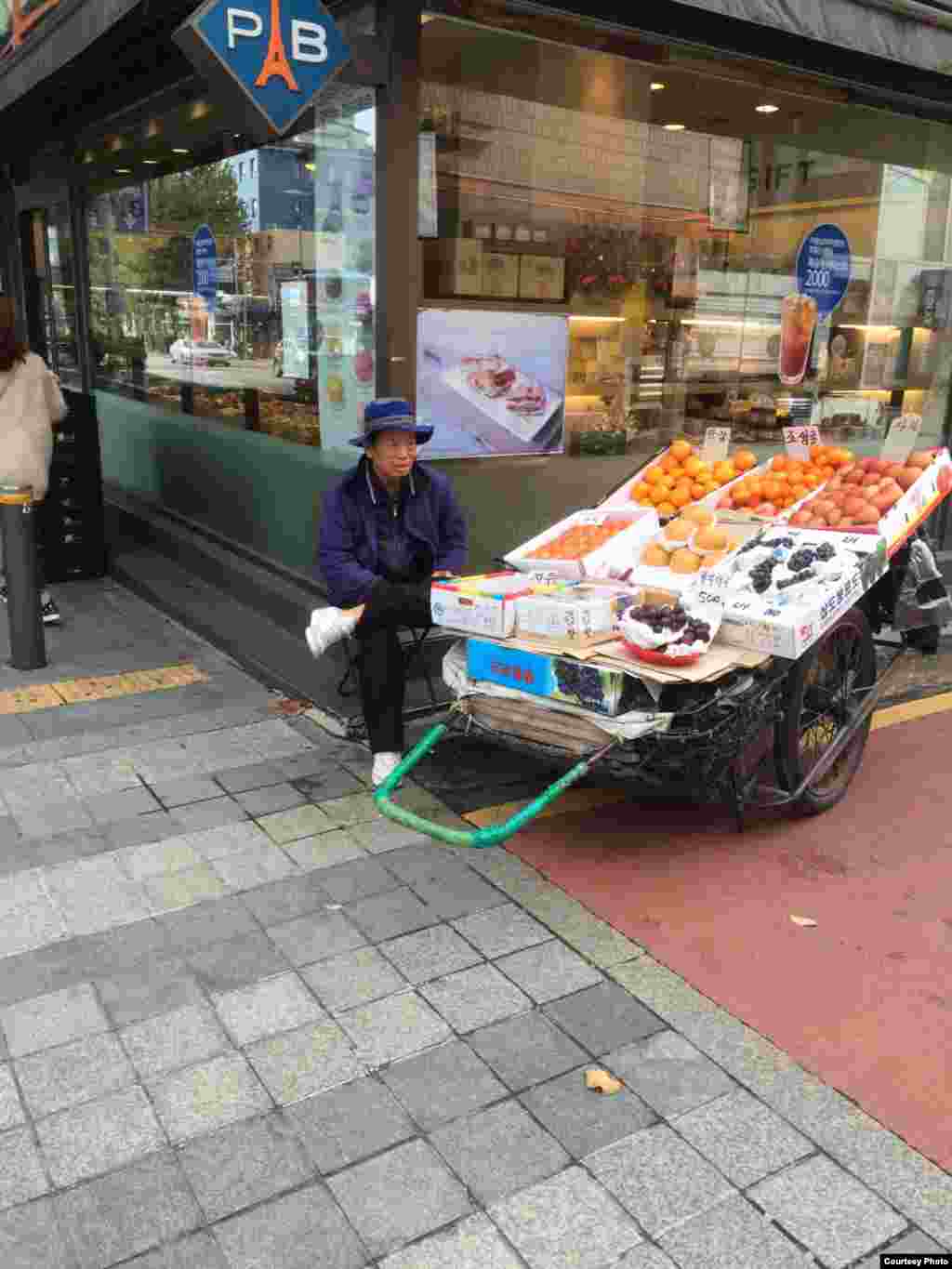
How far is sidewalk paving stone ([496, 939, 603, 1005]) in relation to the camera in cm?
315

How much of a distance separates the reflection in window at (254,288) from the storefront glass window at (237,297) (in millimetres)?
13

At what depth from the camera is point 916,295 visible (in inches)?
313

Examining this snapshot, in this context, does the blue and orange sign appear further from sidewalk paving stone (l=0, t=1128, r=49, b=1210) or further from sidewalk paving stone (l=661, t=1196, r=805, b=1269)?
sidewalk paving stone (l=661, t=1196, r=805, b=1269)

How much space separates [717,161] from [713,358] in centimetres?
129

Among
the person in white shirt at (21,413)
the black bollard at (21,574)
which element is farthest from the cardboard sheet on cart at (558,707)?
the person in white shirt at (21,413)

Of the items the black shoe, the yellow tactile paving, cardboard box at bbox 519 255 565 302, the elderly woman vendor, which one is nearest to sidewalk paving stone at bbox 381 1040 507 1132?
the elderly woman vendor

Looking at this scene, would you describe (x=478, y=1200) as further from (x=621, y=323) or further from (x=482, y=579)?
(x=621, y=323)

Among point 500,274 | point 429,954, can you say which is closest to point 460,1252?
point 429,954

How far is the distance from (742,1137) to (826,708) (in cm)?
214

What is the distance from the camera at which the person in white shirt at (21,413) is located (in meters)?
6.23

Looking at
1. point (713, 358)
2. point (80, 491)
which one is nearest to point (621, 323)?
point (713, 358)

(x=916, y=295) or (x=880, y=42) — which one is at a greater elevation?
(x=880, y=42)

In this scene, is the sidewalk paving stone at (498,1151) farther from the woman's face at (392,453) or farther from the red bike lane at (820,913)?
the woman's face at (392,453)

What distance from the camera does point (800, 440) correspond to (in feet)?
17.4
